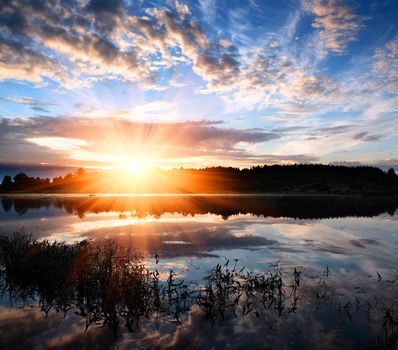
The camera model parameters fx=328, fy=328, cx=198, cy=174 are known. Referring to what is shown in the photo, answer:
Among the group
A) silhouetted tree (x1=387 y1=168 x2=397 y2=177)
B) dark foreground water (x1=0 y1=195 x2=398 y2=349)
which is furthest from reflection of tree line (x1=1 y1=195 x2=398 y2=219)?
silhouetted tree (x1=387 y1=168 x2=397 y2=177)

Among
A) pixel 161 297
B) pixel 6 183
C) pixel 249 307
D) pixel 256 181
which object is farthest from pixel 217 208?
pixel 6 183

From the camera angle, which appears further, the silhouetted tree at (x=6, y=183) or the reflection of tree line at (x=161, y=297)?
the silhouetted tree at (x=6, y=183)

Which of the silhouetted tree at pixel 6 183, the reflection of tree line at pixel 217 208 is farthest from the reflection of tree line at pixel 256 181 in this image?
the reflection of tree line at pixel 217 208

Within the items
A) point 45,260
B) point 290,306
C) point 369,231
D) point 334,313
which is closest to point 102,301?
point 45,260

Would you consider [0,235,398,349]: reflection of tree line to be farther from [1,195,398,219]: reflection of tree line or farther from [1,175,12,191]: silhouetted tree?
[1,175,12,191]: silhouetted tree

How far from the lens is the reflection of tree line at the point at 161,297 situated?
33.6 feet

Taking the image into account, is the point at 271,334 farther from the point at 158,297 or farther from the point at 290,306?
the point at 158,297

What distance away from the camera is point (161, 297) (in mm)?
11938

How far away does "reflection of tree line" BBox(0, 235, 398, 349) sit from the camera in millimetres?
10234

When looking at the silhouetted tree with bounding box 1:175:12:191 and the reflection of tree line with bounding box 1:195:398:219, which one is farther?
the silhouetted tree with bounding box 1:175:12:191

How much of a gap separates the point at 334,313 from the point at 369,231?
21.7 m

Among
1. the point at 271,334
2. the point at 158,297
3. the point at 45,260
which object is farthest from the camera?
the point at 45,260

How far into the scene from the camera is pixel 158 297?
37.3ft

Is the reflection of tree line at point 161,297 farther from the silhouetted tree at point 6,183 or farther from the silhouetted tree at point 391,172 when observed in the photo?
the silhouetted tree at point 391,172
